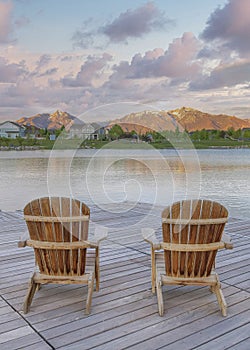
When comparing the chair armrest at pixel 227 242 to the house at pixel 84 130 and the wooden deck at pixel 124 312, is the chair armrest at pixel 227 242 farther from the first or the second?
the house at pixel 84 130

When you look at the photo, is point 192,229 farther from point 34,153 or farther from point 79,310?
point 34,153

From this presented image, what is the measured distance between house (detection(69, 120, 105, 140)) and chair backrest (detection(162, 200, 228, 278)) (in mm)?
1523

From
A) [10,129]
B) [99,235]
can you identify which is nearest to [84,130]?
[99,235]

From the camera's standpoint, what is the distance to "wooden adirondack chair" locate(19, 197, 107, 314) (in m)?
2.45

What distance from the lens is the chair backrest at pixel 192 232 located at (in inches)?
94.9

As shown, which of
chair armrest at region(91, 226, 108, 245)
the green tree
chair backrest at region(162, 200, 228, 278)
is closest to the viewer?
chair backrest at region(162, 200, 228, 278)

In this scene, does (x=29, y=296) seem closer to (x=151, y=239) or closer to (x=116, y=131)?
(x=151, y=239)

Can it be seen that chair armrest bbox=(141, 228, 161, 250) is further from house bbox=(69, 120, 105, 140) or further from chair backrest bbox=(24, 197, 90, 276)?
house bbox=(69, 120, 105, 140)

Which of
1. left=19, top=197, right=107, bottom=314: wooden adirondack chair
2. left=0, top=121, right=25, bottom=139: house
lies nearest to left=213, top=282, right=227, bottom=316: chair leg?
left=19, top=197, right=107, bottom=314: wooden adirondack chair

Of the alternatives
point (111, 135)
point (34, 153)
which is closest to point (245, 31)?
point (111, 135)

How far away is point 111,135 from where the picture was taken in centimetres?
401

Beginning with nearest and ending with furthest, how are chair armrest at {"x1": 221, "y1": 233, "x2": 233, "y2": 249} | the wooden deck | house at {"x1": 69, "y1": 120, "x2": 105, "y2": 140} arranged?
1. the wooden deck
2. chair armrest at {"x1": 221, "y1": 233, "x2": 233, "y2": 249}
3. house at {"x1": 69, "y1": 120, "x2": 105, "y2": 140}

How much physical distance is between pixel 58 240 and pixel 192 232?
0.90m

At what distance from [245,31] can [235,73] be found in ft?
14.5
